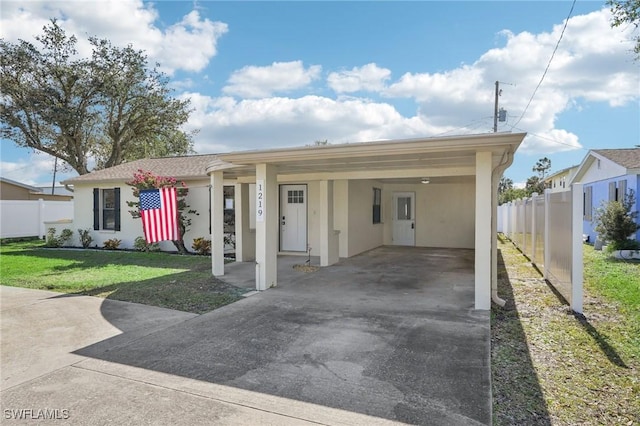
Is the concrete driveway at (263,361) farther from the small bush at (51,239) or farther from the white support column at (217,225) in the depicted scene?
the small bush at (51,239)

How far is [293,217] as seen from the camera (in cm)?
1230

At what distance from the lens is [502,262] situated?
11.2 meters

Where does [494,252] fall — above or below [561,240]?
below

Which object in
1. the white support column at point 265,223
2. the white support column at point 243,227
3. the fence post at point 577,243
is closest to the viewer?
the fence post at point 577,243

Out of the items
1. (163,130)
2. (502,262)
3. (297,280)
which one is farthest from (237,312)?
(163,130)

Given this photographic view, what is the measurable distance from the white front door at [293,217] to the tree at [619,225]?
28.7 feet

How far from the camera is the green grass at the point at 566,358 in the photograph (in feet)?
10.4

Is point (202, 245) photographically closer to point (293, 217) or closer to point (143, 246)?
point (143, 246)

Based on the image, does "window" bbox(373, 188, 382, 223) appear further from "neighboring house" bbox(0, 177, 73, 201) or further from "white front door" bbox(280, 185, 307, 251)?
"neighboring house" bbox(0, 177, 73, 201)

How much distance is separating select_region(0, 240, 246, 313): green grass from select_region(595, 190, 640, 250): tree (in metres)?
10.5

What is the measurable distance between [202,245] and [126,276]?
349 cm

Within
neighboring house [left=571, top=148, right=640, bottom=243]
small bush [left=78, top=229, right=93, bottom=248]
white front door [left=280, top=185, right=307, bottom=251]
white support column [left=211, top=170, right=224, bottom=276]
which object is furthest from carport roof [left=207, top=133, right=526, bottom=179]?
small bush [left=78, top=229, right=93, bottom=248]

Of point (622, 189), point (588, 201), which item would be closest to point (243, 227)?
point (622, 189)

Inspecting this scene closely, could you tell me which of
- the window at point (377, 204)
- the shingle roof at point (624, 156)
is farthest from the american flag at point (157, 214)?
the shingle roof at point (624, 156)
